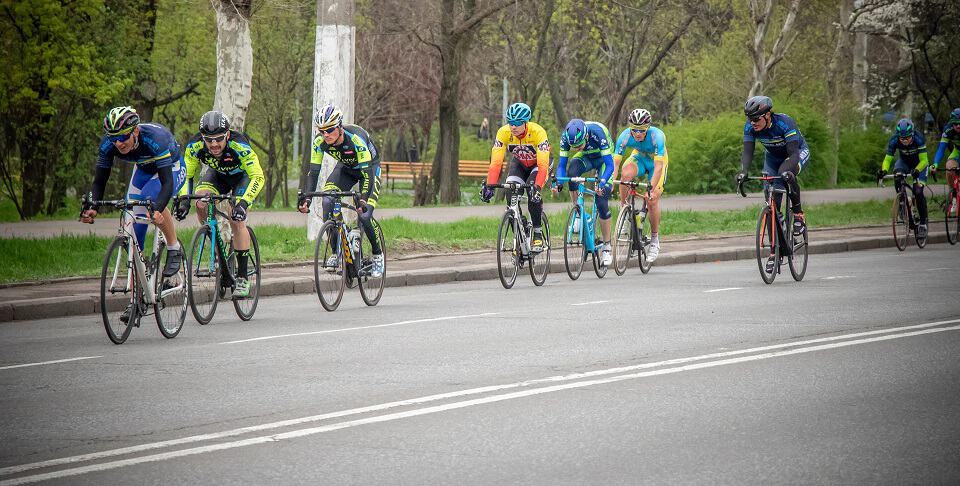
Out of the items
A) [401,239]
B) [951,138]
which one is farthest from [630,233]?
[951,138]

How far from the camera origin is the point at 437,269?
17328 mm

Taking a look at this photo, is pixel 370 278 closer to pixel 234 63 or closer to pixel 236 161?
pixel 236 161

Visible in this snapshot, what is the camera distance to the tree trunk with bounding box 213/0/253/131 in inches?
740

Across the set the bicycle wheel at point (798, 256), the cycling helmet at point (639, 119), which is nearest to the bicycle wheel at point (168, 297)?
the cycling helmet at point (639, 119)

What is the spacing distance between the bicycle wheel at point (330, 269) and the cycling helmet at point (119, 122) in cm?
278

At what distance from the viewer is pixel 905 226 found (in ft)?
71.9

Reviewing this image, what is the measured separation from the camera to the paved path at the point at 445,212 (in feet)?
71.1

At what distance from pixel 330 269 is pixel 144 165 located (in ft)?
8.15

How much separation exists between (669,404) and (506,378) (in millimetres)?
1359

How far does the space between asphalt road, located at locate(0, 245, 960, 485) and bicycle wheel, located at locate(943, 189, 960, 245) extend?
979 cm

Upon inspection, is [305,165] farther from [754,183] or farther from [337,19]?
[337,19]

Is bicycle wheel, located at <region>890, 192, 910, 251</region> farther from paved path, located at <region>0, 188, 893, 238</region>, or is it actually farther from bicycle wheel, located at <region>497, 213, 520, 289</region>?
bicycle wheel, located at <region>497, 213, 520, 289</region>

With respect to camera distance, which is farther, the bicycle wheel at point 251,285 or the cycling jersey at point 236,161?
the bicycle wheel at point 251,285

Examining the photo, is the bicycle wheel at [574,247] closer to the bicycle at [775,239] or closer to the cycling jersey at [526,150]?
the cycling jersey at [526,150]
